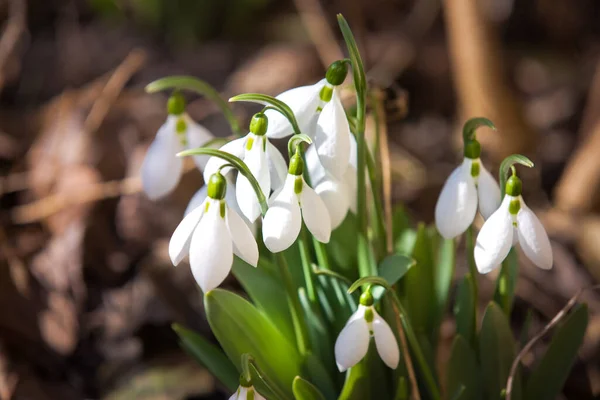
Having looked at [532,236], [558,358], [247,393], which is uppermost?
[532,236]

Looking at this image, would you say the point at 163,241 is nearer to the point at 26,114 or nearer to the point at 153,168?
the point at 153,168

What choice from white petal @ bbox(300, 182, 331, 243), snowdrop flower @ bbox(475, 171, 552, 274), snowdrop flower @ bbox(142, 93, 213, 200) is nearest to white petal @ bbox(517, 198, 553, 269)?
snowdrop flower @ bbox(475, 171, 552, 274)

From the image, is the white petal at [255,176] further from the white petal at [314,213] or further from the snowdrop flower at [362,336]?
the snowdrop flower at [362,336]

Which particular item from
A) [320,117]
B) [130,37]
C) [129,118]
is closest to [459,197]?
[320,117]

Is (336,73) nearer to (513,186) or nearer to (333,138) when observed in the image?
(333,138)

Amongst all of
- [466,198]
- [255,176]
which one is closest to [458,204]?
[466,198]
